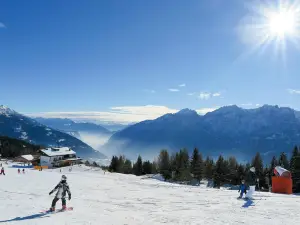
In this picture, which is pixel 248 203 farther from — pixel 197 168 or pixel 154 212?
Answer: pixel 197 168

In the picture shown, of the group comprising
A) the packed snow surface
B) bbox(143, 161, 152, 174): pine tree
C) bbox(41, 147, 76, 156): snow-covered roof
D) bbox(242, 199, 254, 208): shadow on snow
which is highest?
bbox(41, 147, 76, 156): snow-covered roof

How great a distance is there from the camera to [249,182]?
98.4ft

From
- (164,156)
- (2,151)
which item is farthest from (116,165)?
(2,151)

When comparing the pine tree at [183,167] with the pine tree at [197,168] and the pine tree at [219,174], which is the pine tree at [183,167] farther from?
the pine tree at [219,174]

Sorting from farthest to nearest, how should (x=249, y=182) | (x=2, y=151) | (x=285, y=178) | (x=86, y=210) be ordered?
(x=2, y=151) < (x=285, y=178) < (x=249, y=182) < (x=86, y=210)

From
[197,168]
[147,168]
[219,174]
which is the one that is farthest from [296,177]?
[147,168]

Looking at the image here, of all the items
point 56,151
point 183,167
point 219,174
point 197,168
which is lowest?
point 219,174

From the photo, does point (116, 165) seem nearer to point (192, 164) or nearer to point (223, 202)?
point (192, 164)

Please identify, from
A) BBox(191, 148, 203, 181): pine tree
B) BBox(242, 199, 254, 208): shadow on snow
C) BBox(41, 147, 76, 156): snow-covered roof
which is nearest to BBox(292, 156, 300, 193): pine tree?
BBox(191, 148, 203, 181): pine tree

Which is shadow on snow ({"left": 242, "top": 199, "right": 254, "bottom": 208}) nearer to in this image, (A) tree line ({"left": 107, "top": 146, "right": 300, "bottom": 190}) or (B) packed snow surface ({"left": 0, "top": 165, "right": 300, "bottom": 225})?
(B) packed snow surface ({"left": 0, "top": 165, "right": 300, "bottom": 225})

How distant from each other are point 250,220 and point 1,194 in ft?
70.5

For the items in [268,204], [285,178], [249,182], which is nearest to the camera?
[268,204]

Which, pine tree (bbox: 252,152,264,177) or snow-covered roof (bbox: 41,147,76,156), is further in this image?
snow-covered roof (bbox: 41,147,76,156)

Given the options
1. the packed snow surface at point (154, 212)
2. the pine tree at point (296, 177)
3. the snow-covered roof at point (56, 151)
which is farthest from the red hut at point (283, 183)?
the snow-covered roof at point (56, 151)
